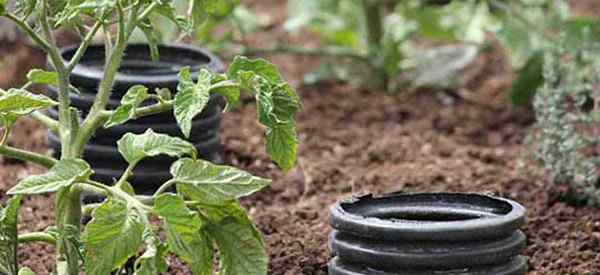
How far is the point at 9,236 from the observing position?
98.8 inches

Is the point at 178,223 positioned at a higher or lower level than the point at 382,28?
Answer: lower

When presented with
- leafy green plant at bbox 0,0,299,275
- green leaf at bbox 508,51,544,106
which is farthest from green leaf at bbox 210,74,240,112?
green leaf at bbox 508,51,544,106

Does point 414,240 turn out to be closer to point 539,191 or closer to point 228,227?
point 228,227

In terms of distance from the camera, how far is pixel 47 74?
8.85ft

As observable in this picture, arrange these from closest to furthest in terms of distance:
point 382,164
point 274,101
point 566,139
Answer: point 274,101 → point 566,139 → point 382,164

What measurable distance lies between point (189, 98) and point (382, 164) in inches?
66.2

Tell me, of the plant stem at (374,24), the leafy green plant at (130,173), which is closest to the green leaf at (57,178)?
the leafy green plant at (130,173)

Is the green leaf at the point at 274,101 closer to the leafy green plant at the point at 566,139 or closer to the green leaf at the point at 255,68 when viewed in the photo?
the green leaf at the point at 255,68

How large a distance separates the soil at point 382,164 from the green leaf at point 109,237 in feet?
1.71

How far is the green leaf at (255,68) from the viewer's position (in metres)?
2.52

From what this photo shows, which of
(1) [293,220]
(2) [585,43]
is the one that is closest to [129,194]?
(1) [293,220]

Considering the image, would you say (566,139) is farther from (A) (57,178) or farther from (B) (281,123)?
(A) (57,178)

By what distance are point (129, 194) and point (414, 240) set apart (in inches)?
22.2

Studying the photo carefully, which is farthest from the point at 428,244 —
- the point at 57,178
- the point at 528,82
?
the point at 528,82
